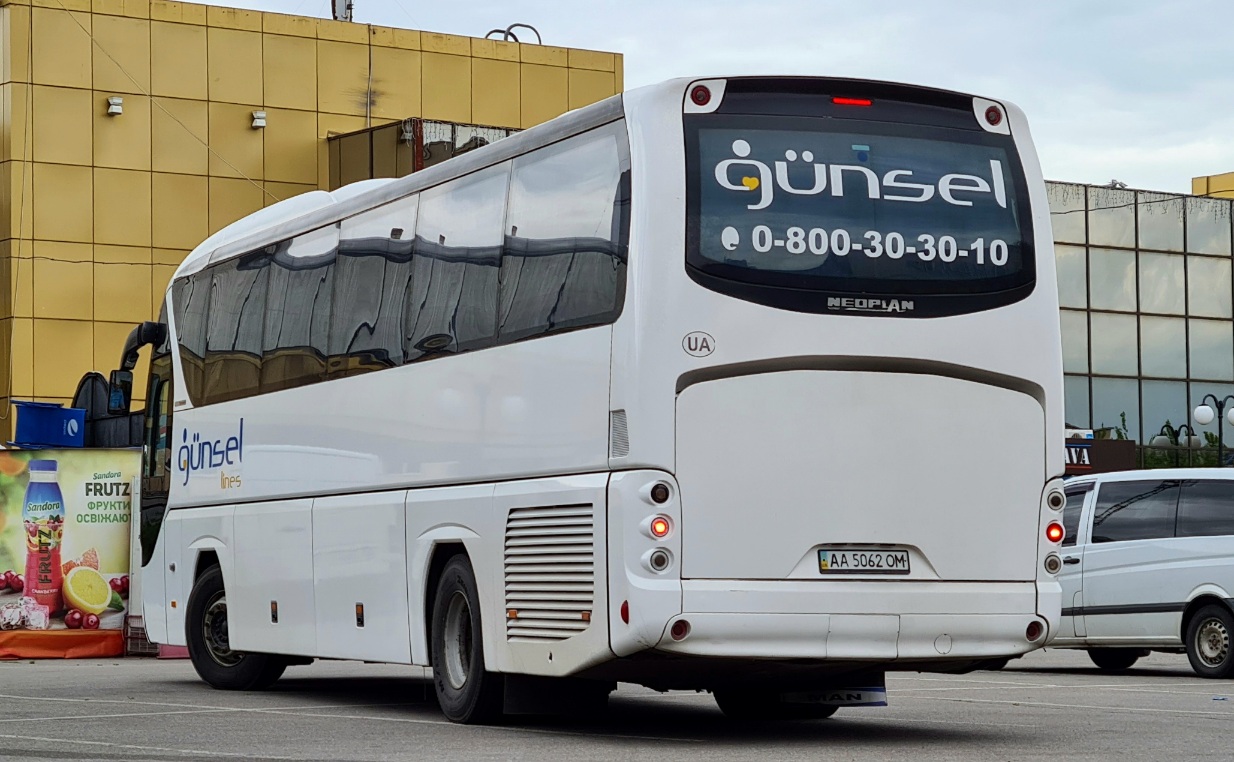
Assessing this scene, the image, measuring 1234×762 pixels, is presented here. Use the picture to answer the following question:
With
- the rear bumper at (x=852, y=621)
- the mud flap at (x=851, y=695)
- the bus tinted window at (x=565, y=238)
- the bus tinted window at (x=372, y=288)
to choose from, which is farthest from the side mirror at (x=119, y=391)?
the rear bumper at (x=852, y=621)

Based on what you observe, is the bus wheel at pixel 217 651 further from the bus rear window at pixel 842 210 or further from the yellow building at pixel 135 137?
the yellow building at pixel 135 137

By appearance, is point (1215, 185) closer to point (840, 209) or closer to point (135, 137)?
point (135, 137)

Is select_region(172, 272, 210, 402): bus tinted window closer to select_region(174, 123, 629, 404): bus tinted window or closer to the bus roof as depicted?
select_region(174, 123, 629, 404): bus tinted window

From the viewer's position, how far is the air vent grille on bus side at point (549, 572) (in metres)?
11.1

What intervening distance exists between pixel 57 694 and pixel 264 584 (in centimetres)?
193

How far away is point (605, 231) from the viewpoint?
11234 millimetres

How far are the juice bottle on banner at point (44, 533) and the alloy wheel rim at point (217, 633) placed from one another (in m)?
7.03

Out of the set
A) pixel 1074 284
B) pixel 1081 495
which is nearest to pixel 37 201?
pixel 1074 284

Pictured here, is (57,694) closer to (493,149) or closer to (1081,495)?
(493,149)

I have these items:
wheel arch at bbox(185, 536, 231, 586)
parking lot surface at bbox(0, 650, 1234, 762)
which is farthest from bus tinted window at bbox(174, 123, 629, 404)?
parking lot surface at bbox(0, 650, 1234, 762)

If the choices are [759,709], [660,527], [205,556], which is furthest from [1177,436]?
[660,527]

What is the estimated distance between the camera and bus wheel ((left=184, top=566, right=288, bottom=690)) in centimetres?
1697

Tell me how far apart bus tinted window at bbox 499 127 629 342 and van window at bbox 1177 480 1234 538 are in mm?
9722

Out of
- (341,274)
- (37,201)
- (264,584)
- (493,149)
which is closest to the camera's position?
(493,149)
